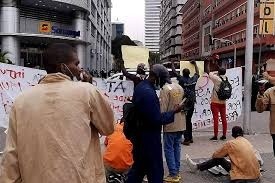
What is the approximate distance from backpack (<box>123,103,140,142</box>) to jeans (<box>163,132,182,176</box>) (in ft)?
4.49

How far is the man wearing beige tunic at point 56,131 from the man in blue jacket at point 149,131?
2323 millimetres

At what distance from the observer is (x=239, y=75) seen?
12.3 meters

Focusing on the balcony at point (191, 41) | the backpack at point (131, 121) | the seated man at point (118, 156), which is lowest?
the seated man at point (118, 156)

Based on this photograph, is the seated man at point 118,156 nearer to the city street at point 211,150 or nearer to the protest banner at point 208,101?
the city street at point 211,150

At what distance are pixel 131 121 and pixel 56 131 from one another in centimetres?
278

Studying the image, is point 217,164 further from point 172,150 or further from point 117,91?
point 117,91

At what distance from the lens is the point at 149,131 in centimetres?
562

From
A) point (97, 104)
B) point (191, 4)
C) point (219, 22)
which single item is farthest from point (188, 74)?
point (191, 4)

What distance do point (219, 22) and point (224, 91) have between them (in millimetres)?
71511

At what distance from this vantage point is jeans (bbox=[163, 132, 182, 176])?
6.99 metres

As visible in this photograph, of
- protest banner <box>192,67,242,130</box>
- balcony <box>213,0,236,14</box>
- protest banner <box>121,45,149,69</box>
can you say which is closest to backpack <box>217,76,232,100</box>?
protest banner <box>192,67,242,130</box>

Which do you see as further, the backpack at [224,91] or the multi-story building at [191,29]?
the multi-story building at [191,29]

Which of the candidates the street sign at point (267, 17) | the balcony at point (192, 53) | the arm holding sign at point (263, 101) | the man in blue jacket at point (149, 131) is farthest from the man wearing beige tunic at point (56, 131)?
the balcony at point (192, 53)

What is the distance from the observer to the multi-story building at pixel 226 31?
5195cm
